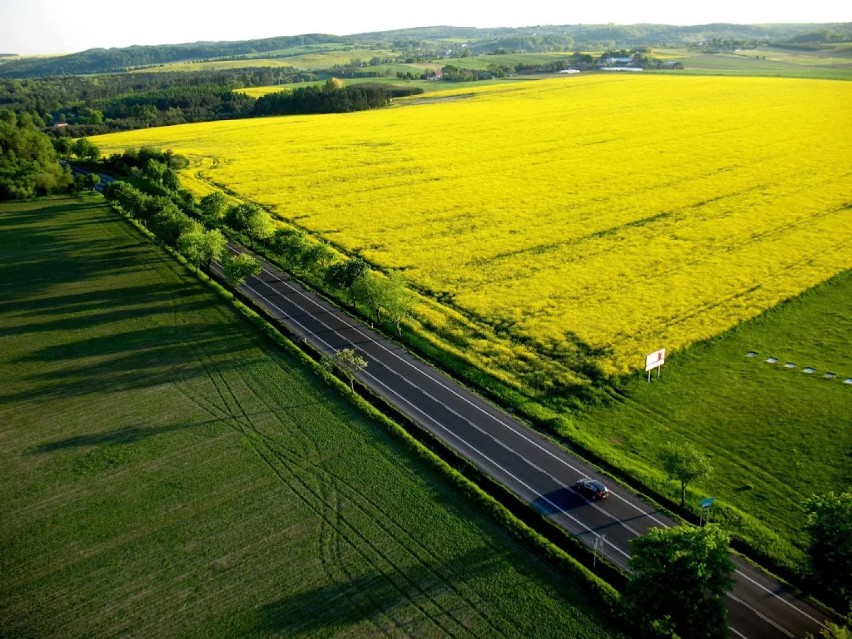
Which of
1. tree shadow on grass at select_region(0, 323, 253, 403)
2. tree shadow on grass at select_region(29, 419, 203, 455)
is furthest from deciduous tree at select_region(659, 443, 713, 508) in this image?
tree shadow on grass at select_region(0, 323, 253, 403)

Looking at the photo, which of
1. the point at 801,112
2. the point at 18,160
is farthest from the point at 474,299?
the point at 801,112

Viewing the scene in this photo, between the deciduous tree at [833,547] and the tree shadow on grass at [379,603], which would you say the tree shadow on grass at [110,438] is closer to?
the tree shadow on grass at [379,603]

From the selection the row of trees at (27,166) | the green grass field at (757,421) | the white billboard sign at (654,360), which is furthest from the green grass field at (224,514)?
the row of trees at (27,166)

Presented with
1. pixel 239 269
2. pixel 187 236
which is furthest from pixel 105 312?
pixel 239 269

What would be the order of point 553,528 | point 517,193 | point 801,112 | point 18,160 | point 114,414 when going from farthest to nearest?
point 801,112, point 18,160, point 517,193, point 114,414, point 553,528

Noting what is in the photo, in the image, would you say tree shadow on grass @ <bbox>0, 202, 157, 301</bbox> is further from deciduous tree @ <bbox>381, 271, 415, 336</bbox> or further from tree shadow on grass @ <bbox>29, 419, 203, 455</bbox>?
deciduous tree @ <bbox>381, 271, 415, 336</bbox>

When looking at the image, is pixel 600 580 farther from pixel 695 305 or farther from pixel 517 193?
pixel 517 193
